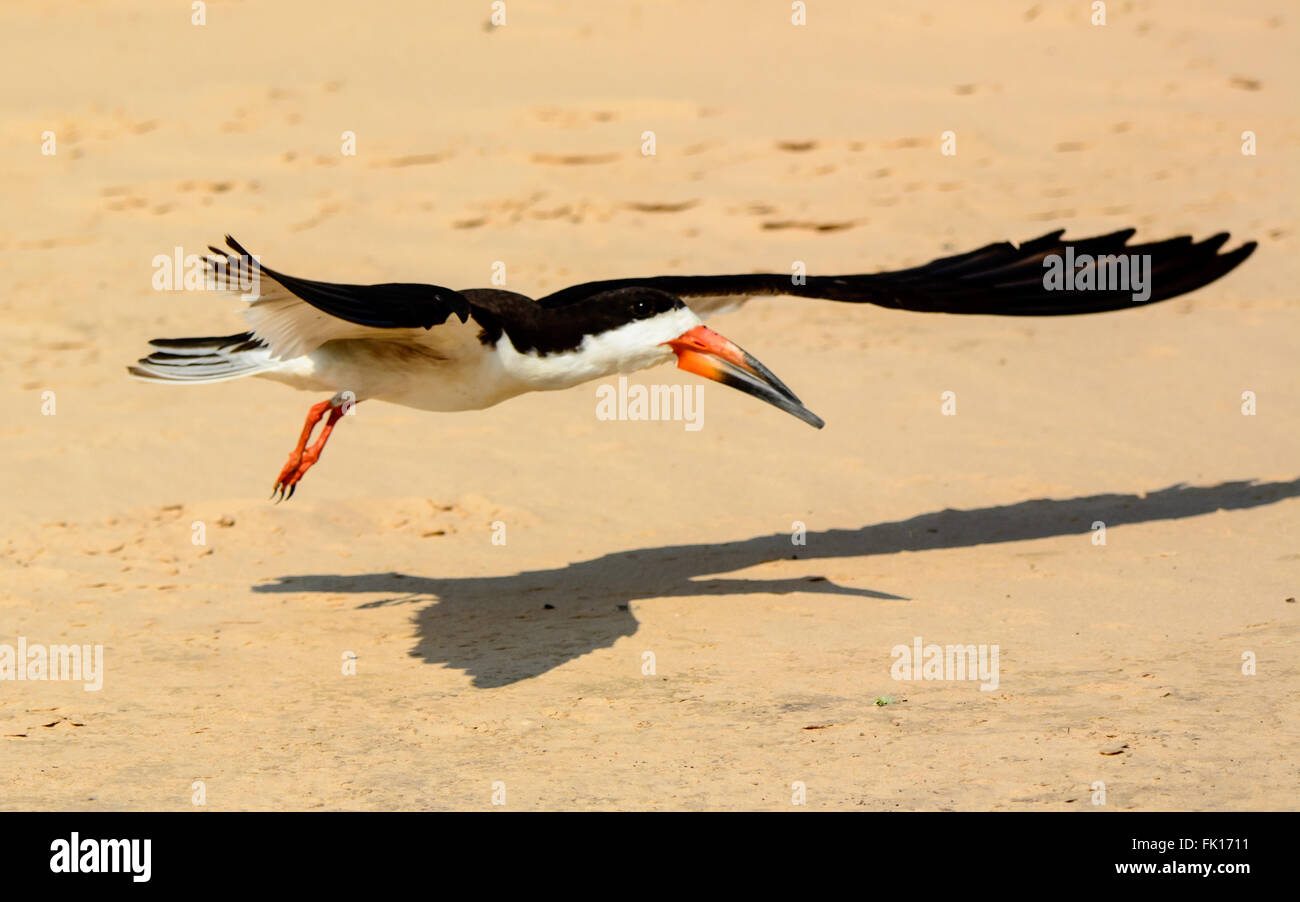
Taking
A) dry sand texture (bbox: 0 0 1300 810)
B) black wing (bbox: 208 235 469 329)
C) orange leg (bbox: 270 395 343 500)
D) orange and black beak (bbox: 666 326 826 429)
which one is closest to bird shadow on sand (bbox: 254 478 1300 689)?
dry sand texture (bbox: 0 0 1300 810)

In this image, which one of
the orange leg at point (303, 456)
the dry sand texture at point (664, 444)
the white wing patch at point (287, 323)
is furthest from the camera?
the orange leg at point (303, 456)

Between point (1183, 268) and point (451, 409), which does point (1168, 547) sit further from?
point (451, 409)

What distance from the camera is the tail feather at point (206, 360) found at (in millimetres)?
7629

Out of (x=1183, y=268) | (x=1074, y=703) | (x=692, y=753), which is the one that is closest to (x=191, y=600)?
(x=692, y=753)

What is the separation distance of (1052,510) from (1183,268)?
1.52 metres

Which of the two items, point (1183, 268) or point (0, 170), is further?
point (0, 170)

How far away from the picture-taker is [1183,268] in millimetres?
8820

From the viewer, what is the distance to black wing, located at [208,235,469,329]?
6075 mm

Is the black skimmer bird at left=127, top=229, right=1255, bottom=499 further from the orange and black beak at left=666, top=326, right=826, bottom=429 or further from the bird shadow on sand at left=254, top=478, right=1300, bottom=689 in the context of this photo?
the bird shadow on sand at left=254, top=478, right=1300, bottom=689

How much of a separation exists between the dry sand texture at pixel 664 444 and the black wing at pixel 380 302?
1.55m

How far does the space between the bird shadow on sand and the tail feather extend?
1186 millimetres

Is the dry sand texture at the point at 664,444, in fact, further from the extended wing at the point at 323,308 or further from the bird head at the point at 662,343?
the extended wing at the point at 323,308

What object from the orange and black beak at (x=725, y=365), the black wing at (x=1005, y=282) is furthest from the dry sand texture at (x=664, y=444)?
the black wing at (x=1005, y=282)

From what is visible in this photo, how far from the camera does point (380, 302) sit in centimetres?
655
